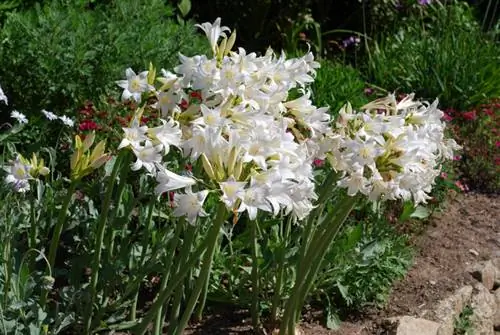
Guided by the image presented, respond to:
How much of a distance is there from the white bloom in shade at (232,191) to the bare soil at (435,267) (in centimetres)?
152

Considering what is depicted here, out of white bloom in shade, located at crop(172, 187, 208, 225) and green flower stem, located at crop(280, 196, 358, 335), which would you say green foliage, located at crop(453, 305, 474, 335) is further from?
white bloom in shade, located at crop(172, 187, 208, 225)

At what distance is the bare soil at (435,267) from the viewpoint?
3840 mm

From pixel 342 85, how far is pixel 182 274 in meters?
3.65

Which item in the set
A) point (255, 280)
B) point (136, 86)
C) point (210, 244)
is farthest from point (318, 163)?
point (210, 244)

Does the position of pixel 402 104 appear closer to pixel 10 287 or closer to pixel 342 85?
pixel 10 287

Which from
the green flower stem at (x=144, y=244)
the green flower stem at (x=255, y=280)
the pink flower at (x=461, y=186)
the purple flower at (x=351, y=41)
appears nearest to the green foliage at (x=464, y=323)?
the green flower stem at (x=255, y=280)

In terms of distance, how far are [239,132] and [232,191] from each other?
0.88 feet

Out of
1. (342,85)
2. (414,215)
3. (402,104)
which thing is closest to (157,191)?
(402,104)

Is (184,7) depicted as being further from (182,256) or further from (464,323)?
(182,256)

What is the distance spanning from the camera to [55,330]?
9.37 ft

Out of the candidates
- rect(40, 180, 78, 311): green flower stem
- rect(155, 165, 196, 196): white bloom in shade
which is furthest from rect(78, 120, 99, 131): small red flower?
rect(155, 165, 196, 196): white bloom in shade

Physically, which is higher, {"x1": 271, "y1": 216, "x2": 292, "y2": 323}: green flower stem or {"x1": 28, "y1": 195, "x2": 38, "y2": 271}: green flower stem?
{"x1": 28, "y1": 195, "x2": 38, "y2": 271}: green flower stem

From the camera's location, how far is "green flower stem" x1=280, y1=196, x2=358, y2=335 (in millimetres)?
2949

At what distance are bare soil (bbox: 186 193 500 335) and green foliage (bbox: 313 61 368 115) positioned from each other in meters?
0.97
